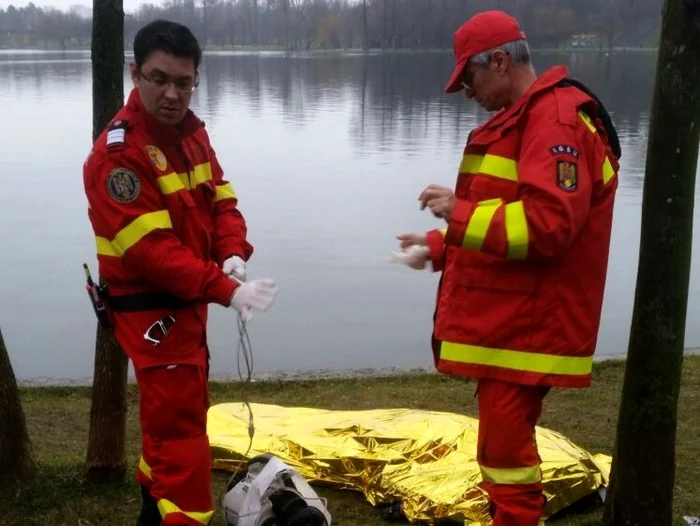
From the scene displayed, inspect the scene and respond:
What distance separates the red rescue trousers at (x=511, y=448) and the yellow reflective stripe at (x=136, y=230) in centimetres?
113

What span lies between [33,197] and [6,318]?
5099mm

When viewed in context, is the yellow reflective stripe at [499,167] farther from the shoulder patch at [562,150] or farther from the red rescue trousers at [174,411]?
the red rescue trousers at [174,411]

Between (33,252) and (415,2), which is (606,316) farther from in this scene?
(415,2)

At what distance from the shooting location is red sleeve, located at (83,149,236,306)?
9.53 ft

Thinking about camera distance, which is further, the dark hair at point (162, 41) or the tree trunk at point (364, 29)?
the tree trunk at point (364, 29)

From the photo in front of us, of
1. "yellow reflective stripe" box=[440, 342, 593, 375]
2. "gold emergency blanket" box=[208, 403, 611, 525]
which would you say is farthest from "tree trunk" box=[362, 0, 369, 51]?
"yellow reflective stripe" box=[440, 342, 593, 375]

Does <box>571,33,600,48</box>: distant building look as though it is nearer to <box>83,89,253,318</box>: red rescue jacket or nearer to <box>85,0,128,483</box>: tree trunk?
<box>85,0,128,483</box>: tree trunk

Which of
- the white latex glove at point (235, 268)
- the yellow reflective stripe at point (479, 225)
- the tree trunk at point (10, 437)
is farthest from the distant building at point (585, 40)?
the yellow reflective stripe at point (479, 225)

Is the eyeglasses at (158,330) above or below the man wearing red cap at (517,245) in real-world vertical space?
below

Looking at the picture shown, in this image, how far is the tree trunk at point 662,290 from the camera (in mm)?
3000

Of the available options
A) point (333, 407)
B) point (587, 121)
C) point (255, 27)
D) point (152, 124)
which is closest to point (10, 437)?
point (152, 124)

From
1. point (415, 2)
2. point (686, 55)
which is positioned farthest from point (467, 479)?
point (415, 2)

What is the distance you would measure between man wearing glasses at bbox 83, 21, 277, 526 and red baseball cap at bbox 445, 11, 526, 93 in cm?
88

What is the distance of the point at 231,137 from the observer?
19828 millimetres
